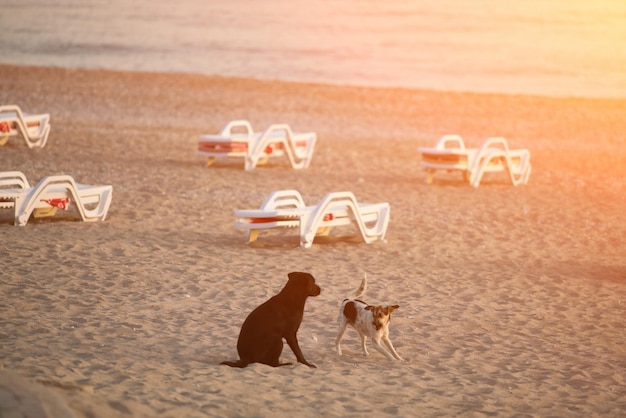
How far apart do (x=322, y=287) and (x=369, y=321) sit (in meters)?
1.85

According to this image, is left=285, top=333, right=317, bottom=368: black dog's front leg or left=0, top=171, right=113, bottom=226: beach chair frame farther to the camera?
left=0, top=171, right=113, bottom=226: beach chair frame

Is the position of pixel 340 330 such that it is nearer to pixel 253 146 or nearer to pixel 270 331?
pixel 270 331

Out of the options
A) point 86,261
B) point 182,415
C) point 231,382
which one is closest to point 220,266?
point 86,261

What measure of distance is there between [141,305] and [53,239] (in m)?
2.24

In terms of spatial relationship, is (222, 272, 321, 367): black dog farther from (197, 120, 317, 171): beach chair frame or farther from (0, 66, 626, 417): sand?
(197, 120, 317, 171): beach chair frame

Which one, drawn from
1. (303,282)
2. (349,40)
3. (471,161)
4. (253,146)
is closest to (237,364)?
(303,282)

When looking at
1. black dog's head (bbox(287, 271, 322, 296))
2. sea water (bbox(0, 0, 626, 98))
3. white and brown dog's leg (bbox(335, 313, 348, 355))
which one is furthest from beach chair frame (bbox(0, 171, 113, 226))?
sea water (bbox(0, 0, 626, 98))

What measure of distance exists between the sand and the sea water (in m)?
19.1

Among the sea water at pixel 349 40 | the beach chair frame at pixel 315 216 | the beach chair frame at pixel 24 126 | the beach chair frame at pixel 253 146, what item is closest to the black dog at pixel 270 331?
the beach chair frame at pixel 315 216

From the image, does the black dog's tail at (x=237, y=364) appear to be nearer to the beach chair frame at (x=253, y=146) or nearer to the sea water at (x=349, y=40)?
the beach chair frame at (x=253, y=146)

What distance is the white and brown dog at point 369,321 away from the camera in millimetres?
5938

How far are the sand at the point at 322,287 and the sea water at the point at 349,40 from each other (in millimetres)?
19143

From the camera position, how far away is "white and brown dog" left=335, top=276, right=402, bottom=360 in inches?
234

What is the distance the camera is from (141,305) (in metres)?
7.01
